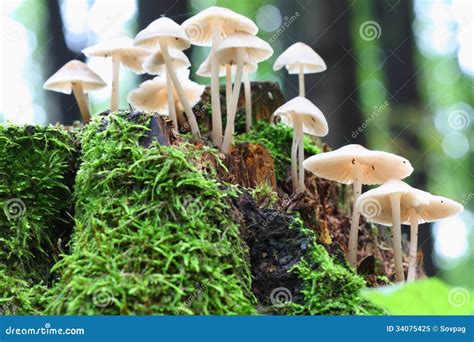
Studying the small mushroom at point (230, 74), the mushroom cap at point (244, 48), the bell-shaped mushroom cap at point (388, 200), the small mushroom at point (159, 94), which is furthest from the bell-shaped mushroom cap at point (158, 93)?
the bell-shaped mushroom cap at point (388, 200)

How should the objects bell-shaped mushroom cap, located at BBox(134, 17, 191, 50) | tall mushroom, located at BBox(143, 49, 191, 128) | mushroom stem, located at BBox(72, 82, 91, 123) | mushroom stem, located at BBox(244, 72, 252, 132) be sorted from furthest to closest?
mushroom stem, located at BBox(72, 82, 91, 123) < mushroom stem, located at BBox(244, 72, 252, 132) < tall mushroom, located at BBox(143, 49, 191, 128) < bell-shaped mushroom cap, located at BBox(134, 17, 191, 50)

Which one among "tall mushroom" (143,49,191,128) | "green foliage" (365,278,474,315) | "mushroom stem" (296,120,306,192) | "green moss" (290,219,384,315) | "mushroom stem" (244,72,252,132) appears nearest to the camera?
"green foliage" (365,278,474,315)

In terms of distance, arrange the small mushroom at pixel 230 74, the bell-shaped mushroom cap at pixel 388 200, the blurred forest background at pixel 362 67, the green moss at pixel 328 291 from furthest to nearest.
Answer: the blurred forest background at pixel 362 67
the small mushroom at pixel 230 74
the bell-shaped mushroom cap at pixel 388 200
the green moss at pixel 328 291

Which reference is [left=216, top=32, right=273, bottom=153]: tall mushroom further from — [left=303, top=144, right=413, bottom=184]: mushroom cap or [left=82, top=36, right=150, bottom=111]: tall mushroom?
[left=82, top=36, right=150, bottom=111]: tall mushroom

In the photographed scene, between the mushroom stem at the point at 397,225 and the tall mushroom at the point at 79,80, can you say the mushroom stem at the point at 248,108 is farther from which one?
the mushroom stem at the point at 397,225

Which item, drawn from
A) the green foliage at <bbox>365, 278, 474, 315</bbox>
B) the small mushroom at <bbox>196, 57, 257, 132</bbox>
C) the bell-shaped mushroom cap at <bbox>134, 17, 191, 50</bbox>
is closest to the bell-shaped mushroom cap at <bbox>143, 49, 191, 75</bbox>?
the small mushroom at <bbox>196, 57, 257, 132</bbox>

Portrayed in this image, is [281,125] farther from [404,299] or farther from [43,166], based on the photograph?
[404,299]

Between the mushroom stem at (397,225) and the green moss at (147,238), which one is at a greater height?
the green moss at (147,238)
